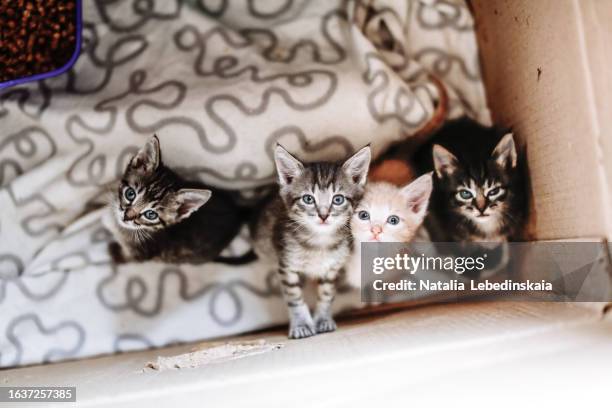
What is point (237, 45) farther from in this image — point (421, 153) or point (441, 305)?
point (441, 305)

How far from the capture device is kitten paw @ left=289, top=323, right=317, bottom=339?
1193 millimetres

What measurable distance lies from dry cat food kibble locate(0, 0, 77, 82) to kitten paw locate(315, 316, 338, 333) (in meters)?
0.93

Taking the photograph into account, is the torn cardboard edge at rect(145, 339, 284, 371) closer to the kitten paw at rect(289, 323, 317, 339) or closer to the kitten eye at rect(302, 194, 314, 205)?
the kitten paw at rect(289, 323, 317, 339)

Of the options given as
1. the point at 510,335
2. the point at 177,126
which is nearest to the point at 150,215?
the point at 177,126

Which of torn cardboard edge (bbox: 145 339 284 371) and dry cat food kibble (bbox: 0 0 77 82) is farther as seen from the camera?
dry cat food kibble (bbox: 0 0 77 82)

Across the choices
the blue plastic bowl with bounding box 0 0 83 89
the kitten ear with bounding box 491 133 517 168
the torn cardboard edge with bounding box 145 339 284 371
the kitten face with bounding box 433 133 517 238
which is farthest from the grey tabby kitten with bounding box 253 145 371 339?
the blue plastic bowl with bounding box 0 0 83 89

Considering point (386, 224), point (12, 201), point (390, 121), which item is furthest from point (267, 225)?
point (12, 201)

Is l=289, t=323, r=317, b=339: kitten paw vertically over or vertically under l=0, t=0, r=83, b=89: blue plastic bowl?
under

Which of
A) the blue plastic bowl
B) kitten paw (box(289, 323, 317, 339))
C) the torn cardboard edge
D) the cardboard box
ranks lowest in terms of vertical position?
the torn cardboard edge

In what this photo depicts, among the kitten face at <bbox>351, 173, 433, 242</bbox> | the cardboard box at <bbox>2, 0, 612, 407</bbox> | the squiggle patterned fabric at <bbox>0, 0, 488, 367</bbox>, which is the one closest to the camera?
the cardboard box at <bbox>2, 0, 612, 407</bbox>

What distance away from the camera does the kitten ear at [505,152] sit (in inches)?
47.2

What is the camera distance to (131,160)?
122 cm

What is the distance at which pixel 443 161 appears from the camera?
1.22 metres

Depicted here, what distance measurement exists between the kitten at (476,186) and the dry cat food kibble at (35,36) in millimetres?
988
